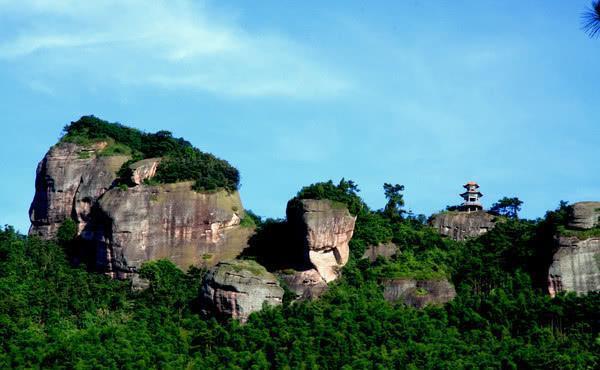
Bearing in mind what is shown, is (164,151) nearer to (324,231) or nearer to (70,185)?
(70,185)

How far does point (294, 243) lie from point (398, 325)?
31.8 ft

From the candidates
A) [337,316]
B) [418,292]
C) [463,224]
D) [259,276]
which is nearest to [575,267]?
[418,292]

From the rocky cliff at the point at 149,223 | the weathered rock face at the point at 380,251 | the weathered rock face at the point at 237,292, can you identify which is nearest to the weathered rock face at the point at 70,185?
the rocky cliff at the point at 149,223

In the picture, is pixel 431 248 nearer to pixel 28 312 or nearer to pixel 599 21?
pixel 28 312

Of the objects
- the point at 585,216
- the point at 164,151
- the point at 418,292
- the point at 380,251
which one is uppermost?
the point at 164,151

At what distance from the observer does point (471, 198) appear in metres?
90.2

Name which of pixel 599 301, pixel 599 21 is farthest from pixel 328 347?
pixel 599 21

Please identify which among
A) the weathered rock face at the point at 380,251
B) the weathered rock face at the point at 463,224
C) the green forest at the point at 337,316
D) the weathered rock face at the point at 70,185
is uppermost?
the weathered rock face at the point at 70,185

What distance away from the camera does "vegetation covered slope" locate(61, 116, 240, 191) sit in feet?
262

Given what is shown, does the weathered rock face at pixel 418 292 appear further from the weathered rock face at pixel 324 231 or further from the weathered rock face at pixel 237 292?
the weathered rock face at pixel 237 292

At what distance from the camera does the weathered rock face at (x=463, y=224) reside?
85.4m

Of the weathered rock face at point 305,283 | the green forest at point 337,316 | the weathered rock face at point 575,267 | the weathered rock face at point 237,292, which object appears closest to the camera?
the green forest at point 337,316

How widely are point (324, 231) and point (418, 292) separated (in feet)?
18.8

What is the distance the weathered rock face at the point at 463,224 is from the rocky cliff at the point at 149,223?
41.7 feet
